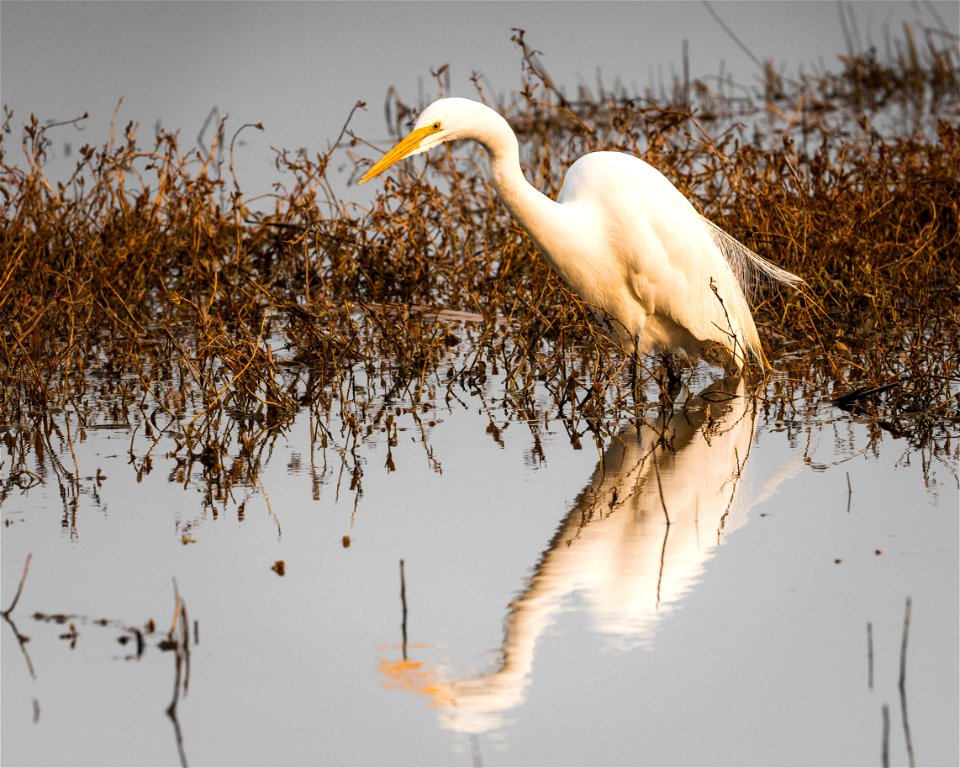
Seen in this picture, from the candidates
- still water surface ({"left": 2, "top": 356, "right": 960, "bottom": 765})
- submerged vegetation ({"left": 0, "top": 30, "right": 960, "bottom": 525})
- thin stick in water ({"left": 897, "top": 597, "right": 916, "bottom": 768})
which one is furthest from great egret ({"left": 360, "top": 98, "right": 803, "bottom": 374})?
thin stick in water ({"left": 897, "top": 597, "right": 916, "bottom": 768})

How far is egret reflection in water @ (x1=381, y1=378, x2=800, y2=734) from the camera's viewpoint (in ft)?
9.46

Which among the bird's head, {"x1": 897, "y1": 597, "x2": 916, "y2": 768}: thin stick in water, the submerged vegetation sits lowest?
{"x1": 897, "y1": 597, "x2": 916, "y2": 768}: thin stick in water

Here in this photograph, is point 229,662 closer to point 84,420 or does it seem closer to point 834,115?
point 84,420

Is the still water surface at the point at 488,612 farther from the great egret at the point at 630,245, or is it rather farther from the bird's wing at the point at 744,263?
the bird's wing at the point at 744,263

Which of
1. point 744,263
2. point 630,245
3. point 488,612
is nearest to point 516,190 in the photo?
point 630,245

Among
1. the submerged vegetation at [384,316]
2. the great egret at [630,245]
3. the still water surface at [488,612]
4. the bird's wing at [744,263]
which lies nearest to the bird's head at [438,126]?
the great egret at [630,245]

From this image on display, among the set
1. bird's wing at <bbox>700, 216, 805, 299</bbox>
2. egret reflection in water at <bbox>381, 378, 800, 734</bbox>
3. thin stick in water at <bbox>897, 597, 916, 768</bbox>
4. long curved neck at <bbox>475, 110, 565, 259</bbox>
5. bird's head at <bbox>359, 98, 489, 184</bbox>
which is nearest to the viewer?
thin stick in water at <bbox>897, 597, 916, 768</bbox>

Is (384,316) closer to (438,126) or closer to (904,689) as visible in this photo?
(438,126)

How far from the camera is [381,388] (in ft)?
17.6

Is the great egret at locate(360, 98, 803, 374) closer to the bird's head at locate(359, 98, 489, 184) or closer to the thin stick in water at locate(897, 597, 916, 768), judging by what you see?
the bird's head at locate(359, 98, 489, 184)

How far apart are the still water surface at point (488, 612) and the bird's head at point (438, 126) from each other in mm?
933

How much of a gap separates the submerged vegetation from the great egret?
157 millimetres

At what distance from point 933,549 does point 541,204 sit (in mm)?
1952

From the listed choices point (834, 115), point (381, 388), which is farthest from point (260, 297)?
point (834, 115)
